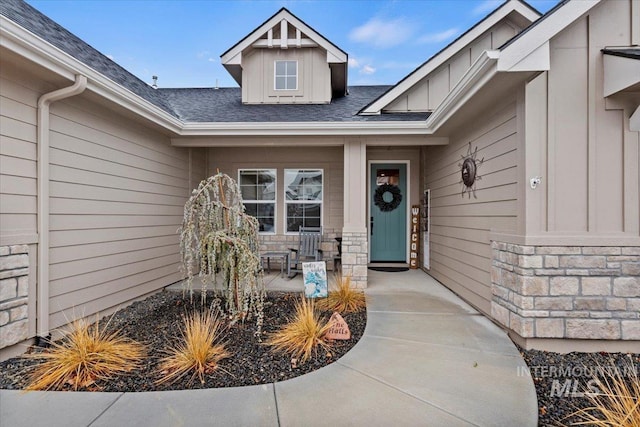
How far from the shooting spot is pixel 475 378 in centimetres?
242

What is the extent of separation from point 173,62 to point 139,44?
1108 mm

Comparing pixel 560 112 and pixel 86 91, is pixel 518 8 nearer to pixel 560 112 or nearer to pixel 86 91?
pixel 560 112

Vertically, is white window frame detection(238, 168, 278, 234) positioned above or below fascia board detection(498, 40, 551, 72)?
below

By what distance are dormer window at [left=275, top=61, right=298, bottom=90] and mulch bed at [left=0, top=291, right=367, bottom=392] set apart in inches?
182

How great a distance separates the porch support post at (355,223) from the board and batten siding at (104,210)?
305cm

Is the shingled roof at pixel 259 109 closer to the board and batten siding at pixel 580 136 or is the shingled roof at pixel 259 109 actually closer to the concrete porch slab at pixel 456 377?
the board and batten siding at pixel 580 136

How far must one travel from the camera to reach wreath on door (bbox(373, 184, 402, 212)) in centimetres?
683

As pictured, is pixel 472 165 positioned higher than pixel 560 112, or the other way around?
pixel 560 112

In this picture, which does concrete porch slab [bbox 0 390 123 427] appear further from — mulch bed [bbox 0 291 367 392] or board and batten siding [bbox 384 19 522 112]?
board and batten siding [bbox 384 19 522 112]

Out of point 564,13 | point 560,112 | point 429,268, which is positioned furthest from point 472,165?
point 429,268

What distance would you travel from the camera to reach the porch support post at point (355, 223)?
16.6 feet

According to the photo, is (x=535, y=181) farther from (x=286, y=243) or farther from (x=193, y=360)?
(x=286, y=243)

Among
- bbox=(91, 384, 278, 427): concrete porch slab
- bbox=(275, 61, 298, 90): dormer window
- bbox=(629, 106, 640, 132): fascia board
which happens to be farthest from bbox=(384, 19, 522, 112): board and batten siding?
bbox=(91, 384, 278, 427): concrete porch slab

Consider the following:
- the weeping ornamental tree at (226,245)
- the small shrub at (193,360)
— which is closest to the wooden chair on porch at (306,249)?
the weeping ornamental tree at (226,245)
